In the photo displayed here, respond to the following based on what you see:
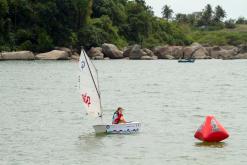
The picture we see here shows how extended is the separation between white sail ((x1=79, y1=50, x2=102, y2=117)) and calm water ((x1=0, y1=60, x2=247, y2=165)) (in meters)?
1.64

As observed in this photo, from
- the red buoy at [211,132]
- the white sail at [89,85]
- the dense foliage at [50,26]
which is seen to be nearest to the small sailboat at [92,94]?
the white sail at [89,85]

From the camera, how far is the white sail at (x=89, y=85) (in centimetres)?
3647

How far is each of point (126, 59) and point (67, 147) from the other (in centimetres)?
11671

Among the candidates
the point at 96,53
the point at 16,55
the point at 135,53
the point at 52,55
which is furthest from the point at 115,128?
the point at 135,53

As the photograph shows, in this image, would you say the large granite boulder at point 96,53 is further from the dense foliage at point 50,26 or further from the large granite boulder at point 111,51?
the dense foliage at point 50,26

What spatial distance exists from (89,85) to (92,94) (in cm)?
56

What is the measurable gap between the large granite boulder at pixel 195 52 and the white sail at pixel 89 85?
437ft

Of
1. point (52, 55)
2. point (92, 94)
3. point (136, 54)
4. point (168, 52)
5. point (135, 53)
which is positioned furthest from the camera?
point (168, 52)

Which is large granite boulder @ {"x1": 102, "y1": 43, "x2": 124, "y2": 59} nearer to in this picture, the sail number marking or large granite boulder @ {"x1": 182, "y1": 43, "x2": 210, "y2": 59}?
large granite boulder @ {"x1": 182, "y1": 43, "x2": 210, "y2": 59}

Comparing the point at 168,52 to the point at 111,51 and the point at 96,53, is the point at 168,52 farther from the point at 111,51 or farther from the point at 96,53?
the point at 96,53

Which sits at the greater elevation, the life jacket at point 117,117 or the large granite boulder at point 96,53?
the life jacket at point 117,117

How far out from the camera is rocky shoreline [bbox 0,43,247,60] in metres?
129

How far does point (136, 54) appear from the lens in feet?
493

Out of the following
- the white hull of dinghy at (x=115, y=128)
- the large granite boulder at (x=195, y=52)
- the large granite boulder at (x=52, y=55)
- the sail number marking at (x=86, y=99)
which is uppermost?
the sail number marking at (x=86, y=99)
